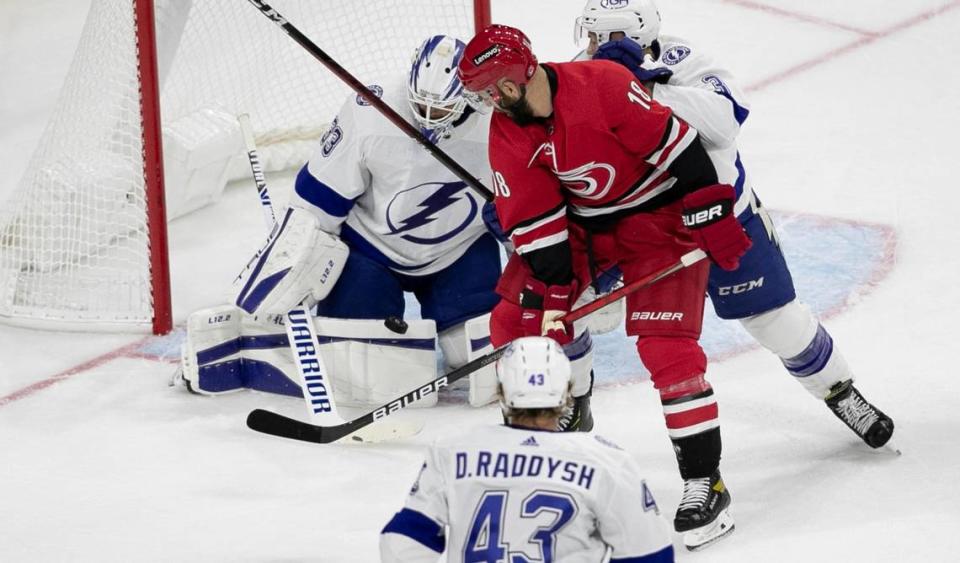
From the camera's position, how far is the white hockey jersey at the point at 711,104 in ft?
10.5

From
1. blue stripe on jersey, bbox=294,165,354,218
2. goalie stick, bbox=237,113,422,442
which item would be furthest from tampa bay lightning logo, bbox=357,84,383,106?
goalie stick, bbox=237,113,422,442

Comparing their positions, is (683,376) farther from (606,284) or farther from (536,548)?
(536,548)

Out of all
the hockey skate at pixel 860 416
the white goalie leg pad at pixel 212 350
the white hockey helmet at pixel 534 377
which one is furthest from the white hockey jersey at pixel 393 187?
the white hockey helmet at pixel 534 377

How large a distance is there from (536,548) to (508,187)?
3.50 feet

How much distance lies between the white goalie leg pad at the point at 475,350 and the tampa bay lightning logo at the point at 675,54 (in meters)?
0.80

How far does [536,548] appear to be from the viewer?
2191mm

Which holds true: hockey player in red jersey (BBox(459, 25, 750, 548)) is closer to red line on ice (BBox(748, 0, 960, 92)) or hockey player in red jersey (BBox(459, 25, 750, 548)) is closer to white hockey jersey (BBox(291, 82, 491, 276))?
white hockey jersey (BBox(291, 82, 491, 276))

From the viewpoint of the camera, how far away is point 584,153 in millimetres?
3033

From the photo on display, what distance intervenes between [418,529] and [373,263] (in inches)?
69.5

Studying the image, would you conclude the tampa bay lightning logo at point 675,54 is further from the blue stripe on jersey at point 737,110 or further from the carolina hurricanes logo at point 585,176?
the carolina hurricanes logo at point 585,176

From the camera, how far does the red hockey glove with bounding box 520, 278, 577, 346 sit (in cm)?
317

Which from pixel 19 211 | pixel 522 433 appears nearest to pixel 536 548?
pixel 522 433

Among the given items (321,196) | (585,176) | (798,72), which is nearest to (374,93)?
(321,196)

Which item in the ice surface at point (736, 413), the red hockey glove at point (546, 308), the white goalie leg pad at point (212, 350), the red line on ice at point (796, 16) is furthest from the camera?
the red line on ice at point (796, 16)
